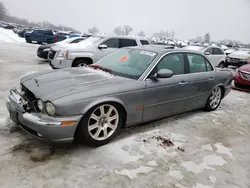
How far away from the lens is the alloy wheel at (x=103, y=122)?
3312 mm

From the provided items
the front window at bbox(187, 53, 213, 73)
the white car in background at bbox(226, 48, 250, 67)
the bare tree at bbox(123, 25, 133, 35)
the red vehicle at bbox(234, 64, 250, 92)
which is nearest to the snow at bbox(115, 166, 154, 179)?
the front window at bbox(187, 53, 213, 73)

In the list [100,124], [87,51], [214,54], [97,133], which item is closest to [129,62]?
[100,124]

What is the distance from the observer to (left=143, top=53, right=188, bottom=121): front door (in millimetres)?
3877

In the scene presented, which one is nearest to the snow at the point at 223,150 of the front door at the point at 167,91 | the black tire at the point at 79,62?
the front door at the point at 167,91

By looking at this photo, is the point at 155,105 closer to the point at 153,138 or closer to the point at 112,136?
the point at 153,138

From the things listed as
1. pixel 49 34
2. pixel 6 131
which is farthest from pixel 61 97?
pixel 49 34

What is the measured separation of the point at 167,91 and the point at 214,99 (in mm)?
1952

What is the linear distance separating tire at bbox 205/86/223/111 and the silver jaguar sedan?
379 millimetres

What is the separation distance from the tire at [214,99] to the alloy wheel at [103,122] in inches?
107

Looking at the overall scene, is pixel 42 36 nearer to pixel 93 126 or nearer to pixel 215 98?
pixel 215 98

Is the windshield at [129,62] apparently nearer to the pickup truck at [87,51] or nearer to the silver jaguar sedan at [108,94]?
the silver jaguar sedan at [108,94]

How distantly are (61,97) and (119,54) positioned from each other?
1946mm

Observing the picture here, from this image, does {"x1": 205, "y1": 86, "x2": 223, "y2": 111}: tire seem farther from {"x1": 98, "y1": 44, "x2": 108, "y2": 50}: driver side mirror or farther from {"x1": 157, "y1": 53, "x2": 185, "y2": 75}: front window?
{"x1": 98, "y1": 44, "x2": 108, "y2": 50}: driver side mirror

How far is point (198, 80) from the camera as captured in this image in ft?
15.6
